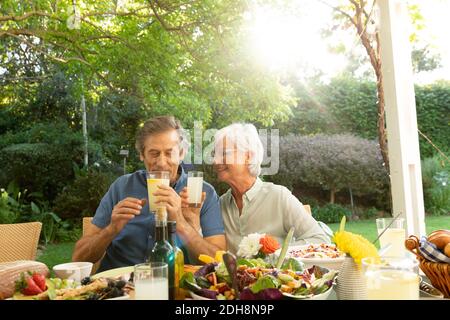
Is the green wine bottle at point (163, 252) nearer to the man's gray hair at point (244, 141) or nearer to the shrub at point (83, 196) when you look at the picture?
the man's gray hair at point (244, 141)

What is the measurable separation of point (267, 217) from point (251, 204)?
0.08 meters

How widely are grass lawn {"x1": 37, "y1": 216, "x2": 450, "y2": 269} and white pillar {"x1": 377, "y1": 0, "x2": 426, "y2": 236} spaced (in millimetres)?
1628

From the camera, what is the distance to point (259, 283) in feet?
2.68

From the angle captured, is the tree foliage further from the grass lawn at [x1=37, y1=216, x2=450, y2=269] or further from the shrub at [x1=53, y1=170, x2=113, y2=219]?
the grass lawn at [x1=37, y1=216, x2=450, y2=269]

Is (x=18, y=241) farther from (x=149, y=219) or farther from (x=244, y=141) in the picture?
(x=244, y=141)

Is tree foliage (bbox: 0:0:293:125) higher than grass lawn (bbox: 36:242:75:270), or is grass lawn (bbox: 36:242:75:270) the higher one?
tree foliage (bbox: 0:0:293:125)

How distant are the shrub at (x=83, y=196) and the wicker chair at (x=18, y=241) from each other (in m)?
2.68

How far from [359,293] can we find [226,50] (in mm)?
3226

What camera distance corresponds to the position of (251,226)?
173 centimetres

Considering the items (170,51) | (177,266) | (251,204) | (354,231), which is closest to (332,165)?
(354,231)

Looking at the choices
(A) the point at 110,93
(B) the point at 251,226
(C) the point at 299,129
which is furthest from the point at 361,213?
(B) the point at 251,226

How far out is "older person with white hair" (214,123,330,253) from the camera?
170cm

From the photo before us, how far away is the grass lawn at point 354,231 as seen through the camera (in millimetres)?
3971

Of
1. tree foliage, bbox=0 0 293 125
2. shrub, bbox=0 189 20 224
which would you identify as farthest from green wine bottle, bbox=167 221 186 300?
shrub, bbox=0 189 20 224
